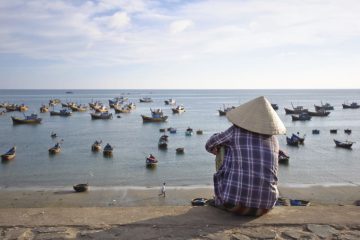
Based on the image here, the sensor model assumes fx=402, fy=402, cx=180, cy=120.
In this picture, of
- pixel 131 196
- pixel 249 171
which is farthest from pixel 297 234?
pixel 131 196

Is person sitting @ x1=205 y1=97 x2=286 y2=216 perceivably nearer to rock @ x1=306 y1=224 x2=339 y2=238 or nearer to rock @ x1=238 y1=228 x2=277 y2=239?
rock @ x1=238 y1=228 x2=277 y2=239

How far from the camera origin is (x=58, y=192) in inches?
848

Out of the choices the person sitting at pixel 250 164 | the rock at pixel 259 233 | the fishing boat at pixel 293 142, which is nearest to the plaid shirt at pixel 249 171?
the person sitting at pixel 250 164

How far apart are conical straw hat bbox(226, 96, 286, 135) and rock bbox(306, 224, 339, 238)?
100cm

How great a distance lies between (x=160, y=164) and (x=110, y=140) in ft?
52.5

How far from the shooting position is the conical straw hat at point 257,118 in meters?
4.23

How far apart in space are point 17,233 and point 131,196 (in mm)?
17357

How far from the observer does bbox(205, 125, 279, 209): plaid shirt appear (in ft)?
13.6

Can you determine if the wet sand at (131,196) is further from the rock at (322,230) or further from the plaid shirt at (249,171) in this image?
the rock at (322,230)

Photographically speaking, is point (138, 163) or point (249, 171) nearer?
point (249, 171)

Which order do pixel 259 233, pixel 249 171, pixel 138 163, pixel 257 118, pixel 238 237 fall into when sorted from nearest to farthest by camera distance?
pixel 238 237, pixel 259 233, pixel 249 171, pixel 257 118, pixel 138 163

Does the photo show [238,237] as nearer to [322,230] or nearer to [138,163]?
[322,230]

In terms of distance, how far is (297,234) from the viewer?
3779mm

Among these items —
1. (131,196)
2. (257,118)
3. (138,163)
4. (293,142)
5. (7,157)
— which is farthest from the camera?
(293,142)
